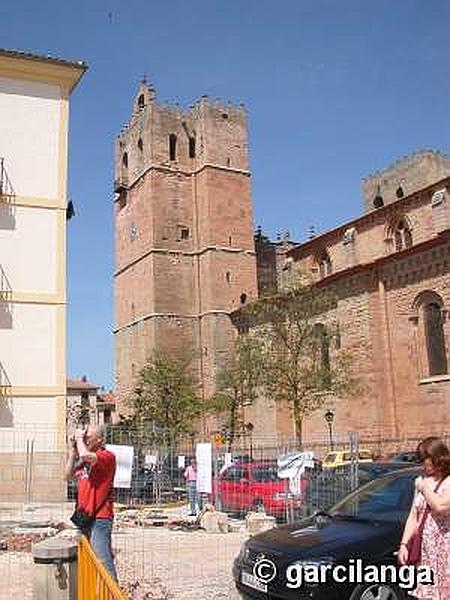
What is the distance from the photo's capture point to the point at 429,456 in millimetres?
4797

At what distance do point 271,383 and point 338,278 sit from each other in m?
7.47

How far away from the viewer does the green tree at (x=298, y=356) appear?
95.5ft

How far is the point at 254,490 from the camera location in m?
16.0

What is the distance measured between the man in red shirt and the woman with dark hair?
2726mm

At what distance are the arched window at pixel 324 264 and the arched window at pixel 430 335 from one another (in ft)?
40.8

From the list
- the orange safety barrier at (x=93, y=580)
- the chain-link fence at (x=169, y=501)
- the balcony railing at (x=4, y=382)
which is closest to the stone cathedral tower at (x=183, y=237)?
the chain-link fence at (x=169, y=501)

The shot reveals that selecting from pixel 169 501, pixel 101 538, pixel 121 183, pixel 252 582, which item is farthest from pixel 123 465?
pixel 121 183

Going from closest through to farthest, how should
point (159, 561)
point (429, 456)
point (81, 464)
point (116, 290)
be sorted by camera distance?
point (429, 456), point (81, 464), point (159, 561), point (116, 290)

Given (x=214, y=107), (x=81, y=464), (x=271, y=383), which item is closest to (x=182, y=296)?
(x=214, y=107)

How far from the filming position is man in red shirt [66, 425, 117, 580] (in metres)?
6.38

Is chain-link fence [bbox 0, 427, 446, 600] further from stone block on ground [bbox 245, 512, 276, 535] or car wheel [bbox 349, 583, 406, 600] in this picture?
car wheel [bbox 349, 583, 406, 600]

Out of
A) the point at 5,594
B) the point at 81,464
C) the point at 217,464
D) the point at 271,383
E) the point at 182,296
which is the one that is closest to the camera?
the point at 81,464

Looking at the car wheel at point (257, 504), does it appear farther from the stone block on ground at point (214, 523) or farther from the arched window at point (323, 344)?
the arched window at point (323, 344)

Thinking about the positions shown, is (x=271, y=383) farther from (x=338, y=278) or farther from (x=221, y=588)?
(x=221, y=588)
